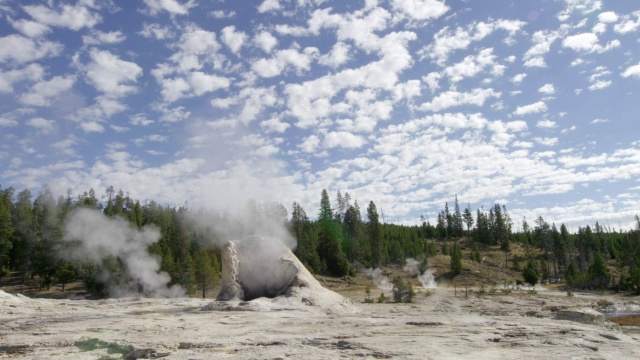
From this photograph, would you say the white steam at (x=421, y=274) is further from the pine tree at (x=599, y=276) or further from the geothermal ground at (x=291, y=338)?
the geothermal ground at (x=291, y=338)

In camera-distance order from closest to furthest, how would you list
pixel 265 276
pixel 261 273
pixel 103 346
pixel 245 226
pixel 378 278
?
pixel 103 346, pixel 265 276, pixel 261 273, pixel 245 226, pixel 378 278

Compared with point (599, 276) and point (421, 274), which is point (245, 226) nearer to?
point (421, 274)

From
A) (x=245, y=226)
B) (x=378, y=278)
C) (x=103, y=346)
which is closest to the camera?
(x=103, y=346)

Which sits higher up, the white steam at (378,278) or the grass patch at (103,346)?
the grass patch at (103,346)

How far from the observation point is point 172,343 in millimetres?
15586

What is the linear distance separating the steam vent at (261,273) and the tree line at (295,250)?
943 inches

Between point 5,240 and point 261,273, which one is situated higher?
point 5,240

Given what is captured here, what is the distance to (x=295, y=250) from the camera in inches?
3403

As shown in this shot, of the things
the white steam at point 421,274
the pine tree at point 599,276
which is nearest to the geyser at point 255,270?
the white steam at point 421,274

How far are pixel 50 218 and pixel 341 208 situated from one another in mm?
69415

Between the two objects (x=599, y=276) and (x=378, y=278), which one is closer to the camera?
(x=599, y=276)

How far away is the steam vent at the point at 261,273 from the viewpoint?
3181 cm

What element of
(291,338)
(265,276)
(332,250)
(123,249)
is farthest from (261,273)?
(332,250)

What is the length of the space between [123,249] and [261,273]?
3726 centimetres
